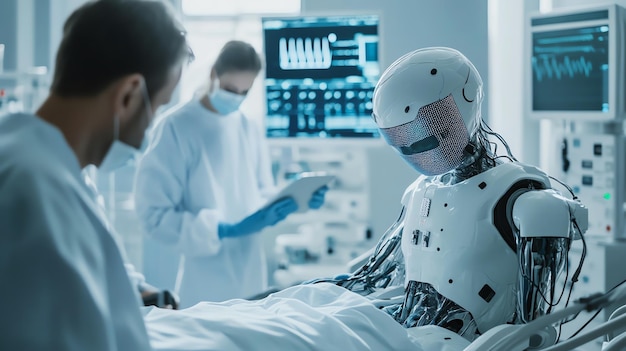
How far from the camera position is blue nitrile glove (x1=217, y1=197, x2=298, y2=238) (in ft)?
11.1

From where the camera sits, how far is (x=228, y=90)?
3418mm

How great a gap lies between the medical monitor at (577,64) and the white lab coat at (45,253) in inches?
124

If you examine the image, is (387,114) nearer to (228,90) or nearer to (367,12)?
(228,90)

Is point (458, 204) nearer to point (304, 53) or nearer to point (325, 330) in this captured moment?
point (325, 330)

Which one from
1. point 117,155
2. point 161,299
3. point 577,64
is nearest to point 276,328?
point 117,155

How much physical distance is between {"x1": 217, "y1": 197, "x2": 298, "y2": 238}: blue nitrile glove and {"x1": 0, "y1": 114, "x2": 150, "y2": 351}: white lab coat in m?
2.05

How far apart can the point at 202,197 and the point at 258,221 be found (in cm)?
28

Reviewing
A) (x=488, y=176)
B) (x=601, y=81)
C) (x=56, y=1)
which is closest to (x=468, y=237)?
(x=488, y=176)

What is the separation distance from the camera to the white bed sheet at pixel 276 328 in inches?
65.6

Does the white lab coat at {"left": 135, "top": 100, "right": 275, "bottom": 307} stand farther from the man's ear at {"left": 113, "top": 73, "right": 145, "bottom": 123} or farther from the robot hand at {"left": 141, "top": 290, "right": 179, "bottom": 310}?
the man's ear at {"left": 113, "top": 73, "right": 145, "bottom": 123}

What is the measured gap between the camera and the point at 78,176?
135 centimetres

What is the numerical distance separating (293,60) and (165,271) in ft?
4.95

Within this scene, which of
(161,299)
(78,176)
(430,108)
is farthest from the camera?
(161,299)

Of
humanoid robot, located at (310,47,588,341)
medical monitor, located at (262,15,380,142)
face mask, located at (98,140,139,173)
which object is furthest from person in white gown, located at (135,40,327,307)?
face mask, located at (98,140,139,173)
